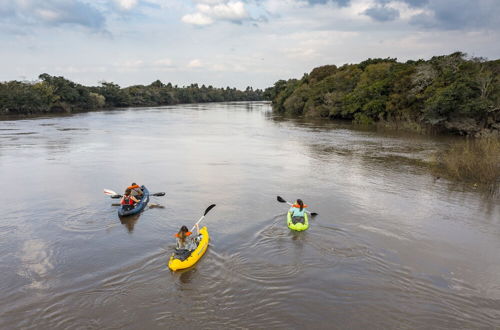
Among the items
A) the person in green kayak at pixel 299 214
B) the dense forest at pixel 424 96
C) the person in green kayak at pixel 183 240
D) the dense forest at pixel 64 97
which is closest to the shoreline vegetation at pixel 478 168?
the dense forest at pixel 424 96

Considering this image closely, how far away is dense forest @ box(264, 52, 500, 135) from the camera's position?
33.9 m

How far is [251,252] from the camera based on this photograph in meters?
11.3

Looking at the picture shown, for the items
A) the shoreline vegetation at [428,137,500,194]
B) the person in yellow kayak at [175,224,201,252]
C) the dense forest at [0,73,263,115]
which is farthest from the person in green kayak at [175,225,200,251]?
the dense forest at [0,73,263,115]

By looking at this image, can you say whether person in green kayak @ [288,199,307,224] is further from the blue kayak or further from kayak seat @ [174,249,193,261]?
the blue kayak

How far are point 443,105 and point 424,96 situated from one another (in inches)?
180

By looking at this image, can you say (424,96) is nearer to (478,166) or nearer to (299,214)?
(478,166)

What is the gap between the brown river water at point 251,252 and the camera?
331 inches

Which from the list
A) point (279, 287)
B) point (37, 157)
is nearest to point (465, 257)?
point (279, 287)

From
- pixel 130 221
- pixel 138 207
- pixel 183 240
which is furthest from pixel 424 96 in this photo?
pixel 183 240

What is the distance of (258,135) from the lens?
137 feet

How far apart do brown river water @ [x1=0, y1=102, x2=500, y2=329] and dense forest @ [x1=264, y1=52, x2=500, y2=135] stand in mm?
16090

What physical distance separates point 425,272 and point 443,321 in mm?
2148

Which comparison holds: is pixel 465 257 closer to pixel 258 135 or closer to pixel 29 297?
pixel 29 297

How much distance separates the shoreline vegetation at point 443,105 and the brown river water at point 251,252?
7.23 feet
